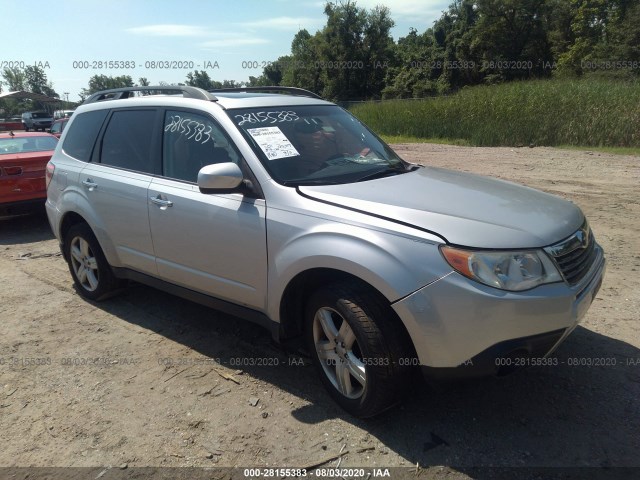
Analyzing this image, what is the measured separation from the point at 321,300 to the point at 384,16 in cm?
5862

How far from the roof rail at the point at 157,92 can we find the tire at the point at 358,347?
1843mm

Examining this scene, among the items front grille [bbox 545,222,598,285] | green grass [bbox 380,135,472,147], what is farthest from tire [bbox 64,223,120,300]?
green grass [bbox 380,135,472,147]

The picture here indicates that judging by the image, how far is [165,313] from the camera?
4.68m

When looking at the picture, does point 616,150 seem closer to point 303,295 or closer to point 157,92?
point 157,92

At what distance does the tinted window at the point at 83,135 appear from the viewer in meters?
4.71

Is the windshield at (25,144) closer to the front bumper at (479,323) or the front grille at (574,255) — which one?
the front bumper at (479,323)

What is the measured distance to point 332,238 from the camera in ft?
9.29

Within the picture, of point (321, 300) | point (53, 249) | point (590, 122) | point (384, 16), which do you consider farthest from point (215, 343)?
point (384, 16)

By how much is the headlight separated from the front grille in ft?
0.56

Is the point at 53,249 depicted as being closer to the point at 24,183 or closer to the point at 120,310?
the point at 24,183

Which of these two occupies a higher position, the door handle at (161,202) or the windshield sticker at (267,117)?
the windshield sticker at (267,117)

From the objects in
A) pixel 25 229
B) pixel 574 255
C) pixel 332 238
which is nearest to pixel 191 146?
pixel 332 238

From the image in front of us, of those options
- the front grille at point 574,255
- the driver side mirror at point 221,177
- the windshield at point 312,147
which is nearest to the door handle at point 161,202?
the driver side mirror at point 221,177

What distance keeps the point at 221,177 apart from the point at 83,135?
2457 millimetres
